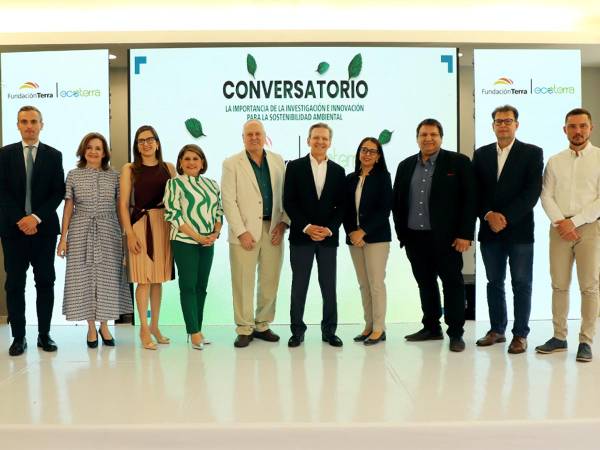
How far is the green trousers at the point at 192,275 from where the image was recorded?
4.55m

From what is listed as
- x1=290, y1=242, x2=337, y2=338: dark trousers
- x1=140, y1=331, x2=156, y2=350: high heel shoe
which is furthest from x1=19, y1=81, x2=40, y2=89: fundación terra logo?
x1=290, y1=242, x2=337, y2=338: dark trousers

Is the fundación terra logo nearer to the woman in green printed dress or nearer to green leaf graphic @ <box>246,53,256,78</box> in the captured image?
green leaf graphic @ <box>246,53,256,78</box>

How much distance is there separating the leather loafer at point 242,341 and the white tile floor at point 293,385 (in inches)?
2.2

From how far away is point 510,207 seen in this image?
14.6ft

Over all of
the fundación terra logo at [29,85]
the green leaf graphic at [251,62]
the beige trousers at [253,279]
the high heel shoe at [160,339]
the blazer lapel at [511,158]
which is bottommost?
the high heel shoe at [160,339]

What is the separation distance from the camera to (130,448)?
290 centimetres

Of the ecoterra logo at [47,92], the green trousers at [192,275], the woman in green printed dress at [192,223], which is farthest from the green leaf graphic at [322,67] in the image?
the green trousers at [192,275]

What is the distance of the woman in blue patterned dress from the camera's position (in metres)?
4.65

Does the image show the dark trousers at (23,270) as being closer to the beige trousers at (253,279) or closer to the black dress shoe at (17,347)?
the black dress shoe at (17,347)

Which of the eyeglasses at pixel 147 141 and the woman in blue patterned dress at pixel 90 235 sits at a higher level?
the eyeglasses at pixel 147 141

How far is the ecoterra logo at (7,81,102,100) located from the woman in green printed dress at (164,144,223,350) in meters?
1.74

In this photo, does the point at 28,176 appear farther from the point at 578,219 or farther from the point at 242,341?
the point at 578,219

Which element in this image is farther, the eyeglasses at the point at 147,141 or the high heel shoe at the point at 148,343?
the high heel shoe at the point at 148,343

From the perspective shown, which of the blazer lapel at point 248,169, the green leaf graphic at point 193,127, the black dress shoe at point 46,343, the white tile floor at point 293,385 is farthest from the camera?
the green leaf graphic at point 193,127
